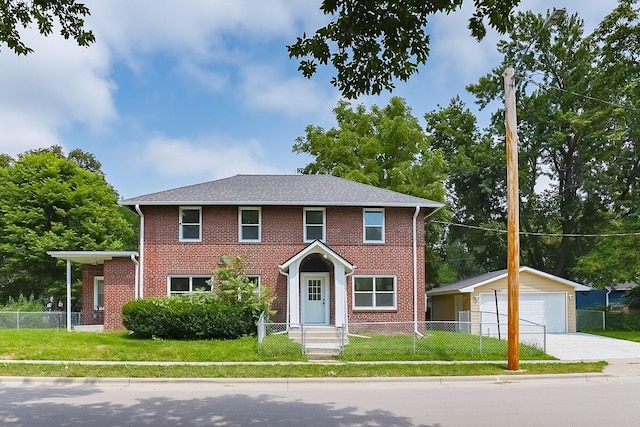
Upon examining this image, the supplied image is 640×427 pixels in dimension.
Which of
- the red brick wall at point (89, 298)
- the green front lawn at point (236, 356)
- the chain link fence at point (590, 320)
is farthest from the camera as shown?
the chain link fence at point (590, 320)

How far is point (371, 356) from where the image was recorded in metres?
16.5

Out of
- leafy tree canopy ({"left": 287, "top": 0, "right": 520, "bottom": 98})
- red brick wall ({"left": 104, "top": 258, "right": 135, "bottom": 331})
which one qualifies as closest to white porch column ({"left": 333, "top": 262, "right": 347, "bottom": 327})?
red brick wall ({"left": 104, "top": 258, "right": 135, "bottom": 331})

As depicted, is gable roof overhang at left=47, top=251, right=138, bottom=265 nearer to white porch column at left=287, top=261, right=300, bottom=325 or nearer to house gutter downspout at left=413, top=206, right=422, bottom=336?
white porch column at left=287, top=261, right=300, bottom=325

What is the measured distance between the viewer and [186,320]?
19.6m

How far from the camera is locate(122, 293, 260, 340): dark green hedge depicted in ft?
64.2

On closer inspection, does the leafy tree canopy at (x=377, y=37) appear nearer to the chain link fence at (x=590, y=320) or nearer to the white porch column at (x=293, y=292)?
the white porch column at (x=293, y=292)

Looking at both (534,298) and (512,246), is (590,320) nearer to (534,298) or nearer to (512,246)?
(534,298)

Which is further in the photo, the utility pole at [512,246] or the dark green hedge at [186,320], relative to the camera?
the dark green hedge at [186,320]

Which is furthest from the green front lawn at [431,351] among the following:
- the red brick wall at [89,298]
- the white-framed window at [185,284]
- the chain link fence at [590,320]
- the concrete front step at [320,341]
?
the chain link fence at [590,320]

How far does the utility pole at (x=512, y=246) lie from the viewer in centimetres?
1482

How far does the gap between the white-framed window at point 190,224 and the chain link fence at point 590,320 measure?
18481 mm

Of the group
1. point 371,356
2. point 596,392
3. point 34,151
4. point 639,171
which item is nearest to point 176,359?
point 371,356

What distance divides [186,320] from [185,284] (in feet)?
13.7

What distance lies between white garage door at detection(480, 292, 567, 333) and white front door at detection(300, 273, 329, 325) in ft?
27.1
